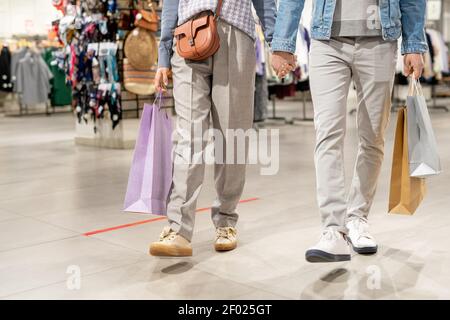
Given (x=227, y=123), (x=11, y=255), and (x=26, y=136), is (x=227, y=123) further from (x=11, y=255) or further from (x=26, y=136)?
(x=26, y=136)

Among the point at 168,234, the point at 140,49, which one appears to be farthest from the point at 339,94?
the point at 140,49

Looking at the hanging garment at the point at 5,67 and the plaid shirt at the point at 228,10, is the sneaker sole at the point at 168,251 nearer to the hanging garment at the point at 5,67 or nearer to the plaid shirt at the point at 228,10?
the plaid shirt at the point at 228,10

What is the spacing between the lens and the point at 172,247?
8.41 ft

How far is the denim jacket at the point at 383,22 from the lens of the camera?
7.83ft

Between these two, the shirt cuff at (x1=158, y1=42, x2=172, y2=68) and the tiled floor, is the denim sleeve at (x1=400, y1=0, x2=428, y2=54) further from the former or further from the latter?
the shirt cuff at (x1=158, y1=42, x2=172, y2=68)

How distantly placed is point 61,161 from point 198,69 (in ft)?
11.1

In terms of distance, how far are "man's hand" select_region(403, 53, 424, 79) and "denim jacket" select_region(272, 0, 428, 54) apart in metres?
0.02

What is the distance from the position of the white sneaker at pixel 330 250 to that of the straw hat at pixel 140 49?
4.01 meters

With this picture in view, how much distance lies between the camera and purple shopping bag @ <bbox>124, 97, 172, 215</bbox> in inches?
103

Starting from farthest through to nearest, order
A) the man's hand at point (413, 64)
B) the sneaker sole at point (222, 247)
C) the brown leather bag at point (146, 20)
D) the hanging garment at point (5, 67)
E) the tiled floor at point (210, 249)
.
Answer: the hanging garment at point (5, 67) < the brown leather bag at point (146, 20) < the sneaker sole at point (222, 247) < the man's hand at point (413, 64) < the tiled floor at point (210, 249)

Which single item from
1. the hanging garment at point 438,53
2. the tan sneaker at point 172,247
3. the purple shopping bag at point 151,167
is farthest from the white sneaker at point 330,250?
the hanging garment at point 438,53

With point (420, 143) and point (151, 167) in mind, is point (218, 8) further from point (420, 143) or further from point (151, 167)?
point (420, 143)

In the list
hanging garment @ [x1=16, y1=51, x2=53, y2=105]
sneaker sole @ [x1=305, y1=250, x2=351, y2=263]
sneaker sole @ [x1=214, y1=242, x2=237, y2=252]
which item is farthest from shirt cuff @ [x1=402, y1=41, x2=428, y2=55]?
hanging garment @ [x1=16, y1=51, x2=53, y2=105]

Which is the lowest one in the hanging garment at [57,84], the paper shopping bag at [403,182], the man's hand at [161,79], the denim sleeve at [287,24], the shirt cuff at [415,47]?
the hanging garment at [57,84]
